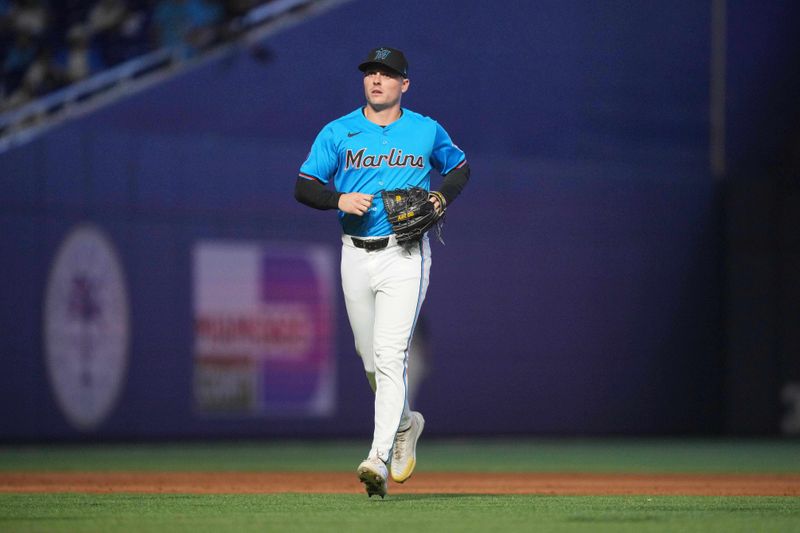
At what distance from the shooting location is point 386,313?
6.69 m

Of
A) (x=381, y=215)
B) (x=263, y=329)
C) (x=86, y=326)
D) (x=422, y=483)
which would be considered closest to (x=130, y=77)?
(x=86, y=326)

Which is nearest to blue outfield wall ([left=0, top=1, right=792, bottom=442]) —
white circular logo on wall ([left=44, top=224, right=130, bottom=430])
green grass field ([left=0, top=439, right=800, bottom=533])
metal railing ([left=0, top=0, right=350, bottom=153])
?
white circular logo on wall ([left=44, top=224, right=130, bottom=430])

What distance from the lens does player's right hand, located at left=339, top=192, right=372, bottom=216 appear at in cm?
655

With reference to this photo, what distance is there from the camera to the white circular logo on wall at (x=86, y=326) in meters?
13.9

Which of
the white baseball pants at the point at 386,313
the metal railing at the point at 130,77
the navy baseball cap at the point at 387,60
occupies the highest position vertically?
the metal railing at the point at 130,77

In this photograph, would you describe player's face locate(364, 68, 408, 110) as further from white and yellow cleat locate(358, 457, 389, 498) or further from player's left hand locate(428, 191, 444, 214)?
white and yellow cleat locate(358, 457, 389, 498)

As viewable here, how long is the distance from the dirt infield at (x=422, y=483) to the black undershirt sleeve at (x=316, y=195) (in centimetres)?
167

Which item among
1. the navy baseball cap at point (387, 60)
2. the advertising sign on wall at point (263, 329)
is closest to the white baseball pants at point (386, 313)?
the navy baseball cap at point (387, 60)

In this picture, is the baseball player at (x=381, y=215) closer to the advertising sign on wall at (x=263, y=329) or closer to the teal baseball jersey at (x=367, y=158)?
the teal baseball jersey at (x=367, y=158)

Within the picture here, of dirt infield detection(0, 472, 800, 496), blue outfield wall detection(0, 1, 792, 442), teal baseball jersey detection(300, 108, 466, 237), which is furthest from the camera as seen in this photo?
blue outfield wall detection(0, 1, 792, 442)

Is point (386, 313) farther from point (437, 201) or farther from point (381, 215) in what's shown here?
point (437, 201)

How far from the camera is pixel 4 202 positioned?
13711 millimetres

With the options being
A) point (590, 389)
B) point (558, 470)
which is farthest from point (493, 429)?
point (558, 470)

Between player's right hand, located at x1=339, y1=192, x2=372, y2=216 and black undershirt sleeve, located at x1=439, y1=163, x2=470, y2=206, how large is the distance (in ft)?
1.69
